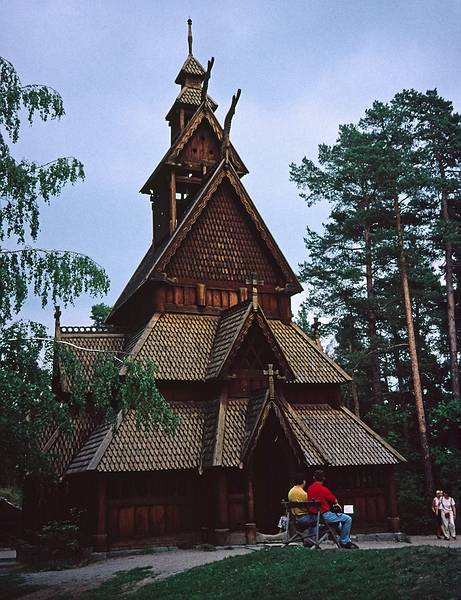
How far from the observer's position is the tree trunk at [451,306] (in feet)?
106

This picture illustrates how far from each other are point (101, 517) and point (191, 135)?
46.4 ft

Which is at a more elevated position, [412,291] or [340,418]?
[412,291]

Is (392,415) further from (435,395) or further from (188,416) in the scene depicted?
(188,416)

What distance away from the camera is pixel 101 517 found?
18.1 meters

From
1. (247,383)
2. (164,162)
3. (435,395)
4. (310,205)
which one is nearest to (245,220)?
(164,162)

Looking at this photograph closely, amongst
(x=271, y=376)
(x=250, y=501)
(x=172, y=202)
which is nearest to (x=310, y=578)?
(x=250, y=501)

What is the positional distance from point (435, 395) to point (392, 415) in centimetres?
555

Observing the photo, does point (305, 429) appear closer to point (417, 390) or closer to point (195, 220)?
point (195, 220)

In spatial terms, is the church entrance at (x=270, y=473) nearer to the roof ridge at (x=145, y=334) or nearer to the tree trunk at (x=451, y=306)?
the roof ridge at (x=145, y=334)

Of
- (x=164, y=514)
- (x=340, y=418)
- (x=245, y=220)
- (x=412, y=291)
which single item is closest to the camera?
(x=164, y=514)

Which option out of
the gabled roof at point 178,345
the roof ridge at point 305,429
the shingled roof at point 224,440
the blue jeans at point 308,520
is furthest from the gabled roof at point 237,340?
the blue jeans at point 308,520

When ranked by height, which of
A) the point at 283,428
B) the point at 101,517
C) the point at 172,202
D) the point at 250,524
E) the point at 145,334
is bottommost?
the point at 250,524

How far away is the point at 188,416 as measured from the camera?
2030 centimetres

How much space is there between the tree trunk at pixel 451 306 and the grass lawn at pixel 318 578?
2135 centimetres
